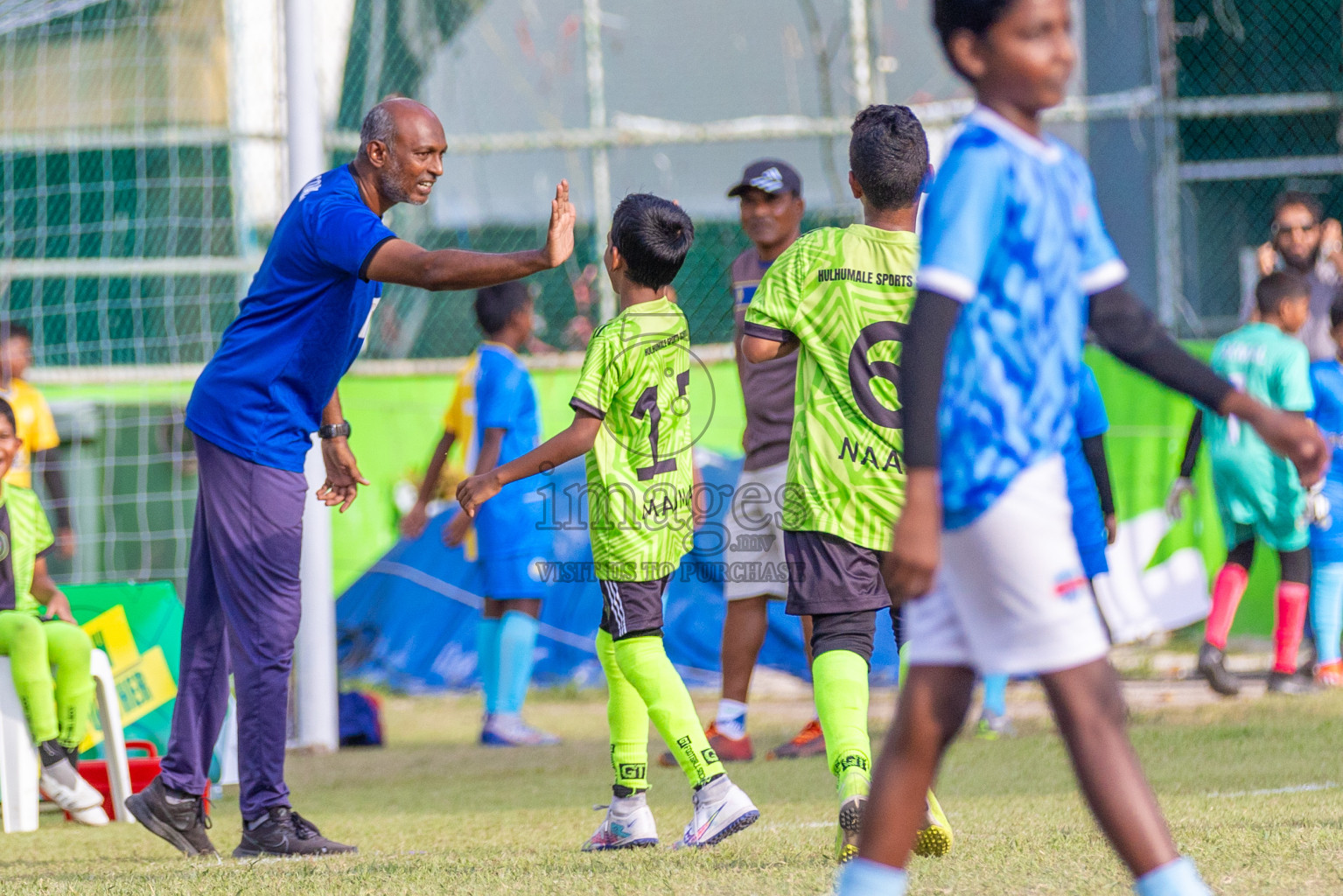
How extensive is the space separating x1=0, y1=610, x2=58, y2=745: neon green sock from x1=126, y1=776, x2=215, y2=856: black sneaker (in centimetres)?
96

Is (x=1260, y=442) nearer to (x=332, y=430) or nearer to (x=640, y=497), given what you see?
(x=640, y=497)

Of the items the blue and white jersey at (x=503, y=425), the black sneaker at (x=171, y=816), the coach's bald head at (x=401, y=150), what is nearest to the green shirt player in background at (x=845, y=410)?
the coach's bald head at (x=401, y=150)

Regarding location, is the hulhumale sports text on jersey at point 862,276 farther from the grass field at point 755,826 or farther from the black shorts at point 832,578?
the grass field at point 755,826

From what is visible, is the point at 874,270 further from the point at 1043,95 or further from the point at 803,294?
the point at 1043,95

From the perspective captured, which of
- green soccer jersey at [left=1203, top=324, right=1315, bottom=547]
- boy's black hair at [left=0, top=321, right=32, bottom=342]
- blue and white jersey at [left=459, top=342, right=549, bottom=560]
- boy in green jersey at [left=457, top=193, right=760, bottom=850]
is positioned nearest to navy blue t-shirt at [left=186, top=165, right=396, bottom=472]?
boy in green jersey at [left=457, top=193, right=760, bottom=850]

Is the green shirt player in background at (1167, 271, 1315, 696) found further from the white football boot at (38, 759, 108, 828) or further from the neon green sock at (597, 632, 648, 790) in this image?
the white football boot at (38, 759, 108, 828)

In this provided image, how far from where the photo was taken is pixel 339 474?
4645 millimetres

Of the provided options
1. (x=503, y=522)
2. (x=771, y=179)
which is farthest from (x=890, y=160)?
(x=503, y=522)

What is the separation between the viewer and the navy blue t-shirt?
4.05m

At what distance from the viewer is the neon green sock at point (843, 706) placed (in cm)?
370

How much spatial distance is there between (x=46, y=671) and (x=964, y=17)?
12.9 ft

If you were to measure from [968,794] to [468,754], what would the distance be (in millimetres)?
2572

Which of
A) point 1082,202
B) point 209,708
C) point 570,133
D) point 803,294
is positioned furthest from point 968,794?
point 570,133

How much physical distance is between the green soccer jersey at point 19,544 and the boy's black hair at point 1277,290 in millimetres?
5735
